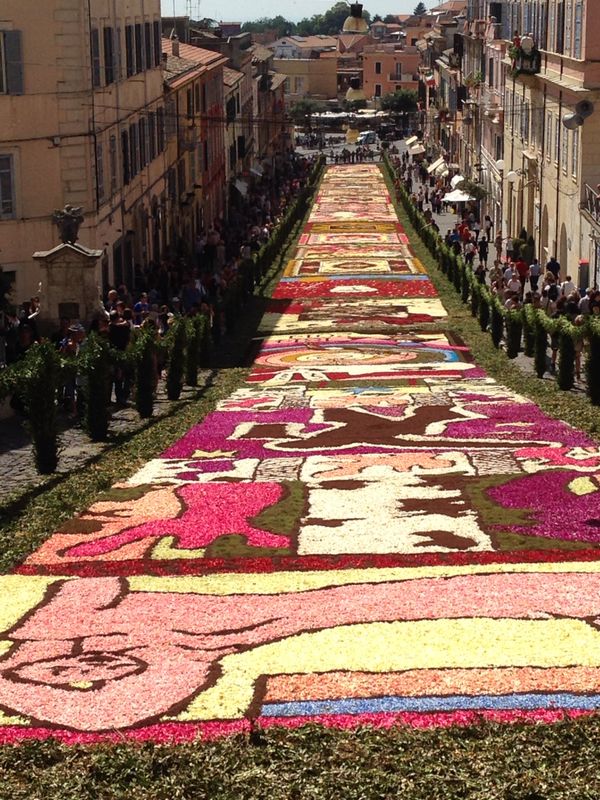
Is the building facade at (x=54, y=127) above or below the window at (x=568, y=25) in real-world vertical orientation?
below

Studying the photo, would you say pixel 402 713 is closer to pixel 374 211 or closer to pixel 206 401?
A: pixel 206 401

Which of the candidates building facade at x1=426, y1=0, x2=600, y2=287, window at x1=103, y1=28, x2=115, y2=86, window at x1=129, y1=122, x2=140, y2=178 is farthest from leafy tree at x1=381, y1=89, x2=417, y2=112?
window at x1=103, y1=28, x2=115, y2=86

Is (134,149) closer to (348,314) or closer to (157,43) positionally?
(157,43)

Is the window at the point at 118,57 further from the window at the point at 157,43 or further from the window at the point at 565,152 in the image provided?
the window at the point at 565,152

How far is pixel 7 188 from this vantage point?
31.7m

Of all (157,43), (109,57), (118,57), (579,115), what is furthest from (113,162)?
(579,115)

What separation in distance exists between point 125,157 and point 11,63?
7.54 metres

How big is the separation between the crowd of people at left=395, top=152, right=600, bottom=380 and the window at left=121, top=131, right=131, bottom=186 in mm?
9584

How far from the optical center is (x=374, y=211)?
67750 millimetres

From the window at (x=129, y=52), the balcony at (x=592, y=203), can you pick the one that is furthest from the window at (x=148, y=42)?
the balcony at (x=592, y=203)

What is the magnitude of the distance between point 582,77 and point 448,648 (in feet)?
97.6

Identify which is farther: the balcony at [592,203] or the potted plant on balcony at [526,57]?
the potted plant on balcony at [526,57]

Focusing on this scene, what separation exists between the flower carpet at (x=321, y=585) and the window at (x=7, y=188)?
13855 mm

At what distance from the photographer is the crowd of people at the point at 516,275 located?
26625mm
